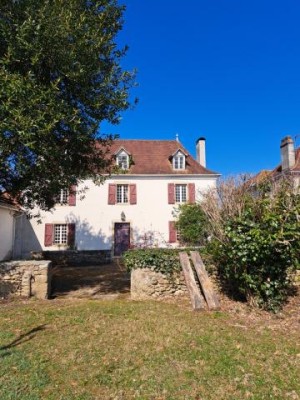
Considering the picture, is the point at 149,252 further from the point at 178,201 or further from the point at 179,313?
the point at 178,201

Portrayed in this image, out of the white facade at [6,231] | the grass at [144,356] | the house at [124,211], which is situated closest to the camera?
the grass at [144,356]

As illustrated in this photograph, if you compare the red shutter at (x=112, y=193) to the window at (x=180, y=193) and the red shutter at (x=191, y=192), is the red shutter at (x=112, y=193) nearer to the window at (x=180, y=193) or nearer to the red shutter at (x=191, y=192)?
the window at (x=180, y=193)

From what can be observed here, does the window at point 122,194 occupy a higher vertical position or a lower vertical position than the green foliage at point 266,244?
higher

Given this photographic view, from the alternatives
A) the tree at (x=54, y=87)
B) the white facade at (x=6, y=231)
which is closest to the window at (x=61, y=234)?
the white facade at (x=6, y=231)

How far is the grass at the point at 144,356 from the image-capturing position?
319 centimetres

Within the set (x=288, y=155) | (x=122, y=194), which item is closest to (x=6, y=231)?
(x=122, y=194)

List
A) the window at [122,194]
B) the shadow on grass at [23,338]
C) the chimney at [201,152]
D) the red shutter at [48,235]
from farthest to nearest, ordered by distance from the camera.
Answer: the chimney at [201,152]
the window at [122,194]
the red shutter at [48,235]
the shadow on grass at [23,338]

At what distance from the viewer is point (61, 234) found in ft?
62.7

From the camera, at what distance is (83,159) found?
808 cm

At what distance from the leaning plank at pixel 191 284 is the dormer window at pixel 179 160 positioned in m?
13.9

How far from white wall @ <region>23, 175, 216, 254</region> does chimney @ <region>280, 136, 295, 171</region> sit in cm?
479

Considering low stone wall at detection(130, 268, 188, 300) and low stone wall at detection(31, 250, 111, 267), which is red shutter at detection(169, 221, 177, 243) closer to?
low stone wall at detection(31, 250, 111, 267)

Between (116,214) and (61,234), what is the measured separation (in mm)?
3793

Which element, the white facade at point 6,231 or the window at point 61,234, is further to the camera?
the window at point 61,234
